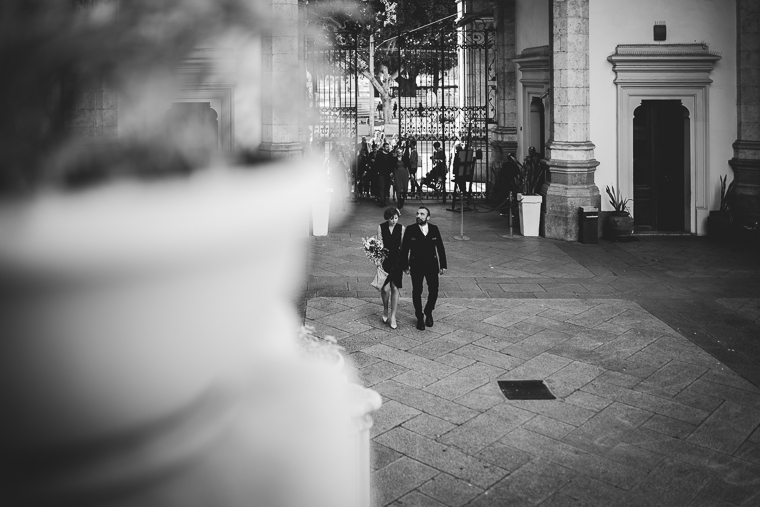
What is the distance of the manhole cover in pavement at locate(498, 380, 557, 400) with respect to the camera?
7832 millimetres

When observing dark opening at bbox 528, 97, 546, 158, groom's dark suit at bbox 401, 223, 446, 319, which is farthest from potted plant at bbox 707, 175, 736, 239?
groom's dark suit at bbox 401, 223, 446, 319

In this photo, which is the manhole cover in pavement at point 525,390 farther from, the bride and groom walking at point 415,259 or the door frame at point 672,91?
the door frame at point 672,91

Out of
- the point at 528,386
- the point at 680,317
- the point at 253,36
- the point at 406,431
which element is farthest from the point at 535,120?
the point at 253,36

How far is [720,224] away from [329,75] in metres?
14.5

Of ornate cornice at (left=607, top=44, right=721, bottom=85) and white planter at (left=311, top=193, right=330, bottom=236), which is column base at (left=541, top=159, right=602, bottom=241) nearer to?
ornate cornice at (left=607, top=44, right=721, bottom=85)

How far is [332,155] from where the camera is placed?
74.7 feet

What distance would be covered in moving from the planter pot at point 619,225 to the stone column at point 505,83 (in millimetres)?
6303

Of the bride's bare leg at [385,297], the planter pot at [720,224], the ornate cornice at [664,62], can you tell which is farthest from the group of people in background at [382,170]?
the bride's bare leg at [385,297]

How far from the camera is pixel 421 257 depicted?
392 inches

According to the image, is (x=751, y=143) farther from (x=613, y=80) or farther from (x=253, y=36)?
(x=253, y=36)

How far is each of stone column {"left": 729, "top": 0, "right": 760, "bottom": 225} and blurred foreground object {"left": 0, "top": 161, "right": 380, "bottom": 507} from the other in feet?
53.9

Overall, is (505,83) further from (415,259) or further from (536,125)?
(415,259)

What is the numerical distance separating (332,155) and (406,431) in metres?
16.4

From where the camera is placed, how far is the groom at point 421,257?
9.96 meters
